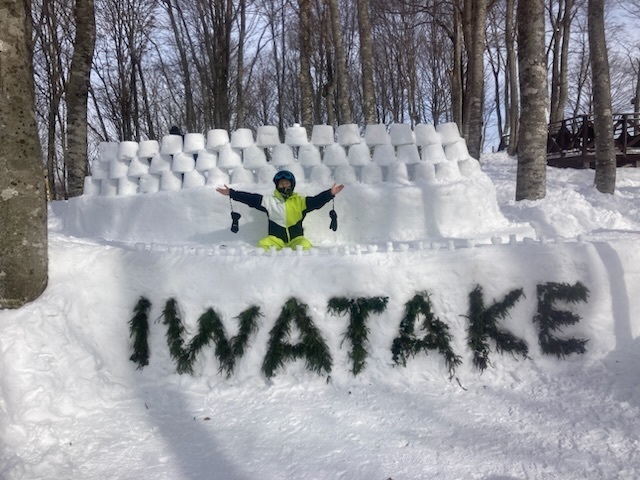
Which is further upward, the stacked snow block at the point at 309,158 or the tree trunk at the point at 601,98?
the tree trunk at the point at 601,98

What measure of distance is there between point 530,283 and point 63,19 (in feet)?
48.6

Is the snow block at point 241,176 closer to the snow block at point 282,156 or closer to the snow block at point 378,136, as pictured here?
the snow block at point 282,156

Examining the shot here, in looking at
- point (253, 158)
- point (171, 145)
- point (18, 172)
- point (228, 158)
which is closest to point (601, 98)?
point (253, 158)

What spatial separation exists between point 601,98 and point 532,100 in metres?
2.93

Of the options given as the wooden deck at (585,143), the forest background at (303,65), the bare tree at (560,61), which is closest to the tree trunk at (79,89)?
the forest background at (303,65)

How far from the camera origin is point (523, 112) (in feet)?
19.7

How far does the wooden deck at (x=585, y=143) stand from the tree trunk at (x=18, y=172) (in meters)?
12.4

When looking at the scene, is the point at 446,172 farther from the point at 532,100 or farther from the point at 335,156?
the point at 532,100

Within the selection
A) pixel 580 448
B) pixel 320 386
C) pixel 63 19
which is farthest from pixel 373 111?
pixel 63 19

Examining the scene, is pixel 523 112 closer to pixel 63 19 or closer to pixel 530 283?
pixel 530 283

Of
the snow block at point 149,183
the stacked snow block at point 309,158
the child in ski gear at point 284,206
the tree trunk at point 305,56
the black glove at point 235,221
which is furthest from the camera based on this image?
the tree trunk at point 305,56

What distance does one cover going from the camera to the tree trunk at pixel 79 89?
7.17 metres

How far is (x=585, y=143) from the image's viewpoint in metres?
12.0

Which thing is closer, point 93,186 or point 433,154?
point 433,154
